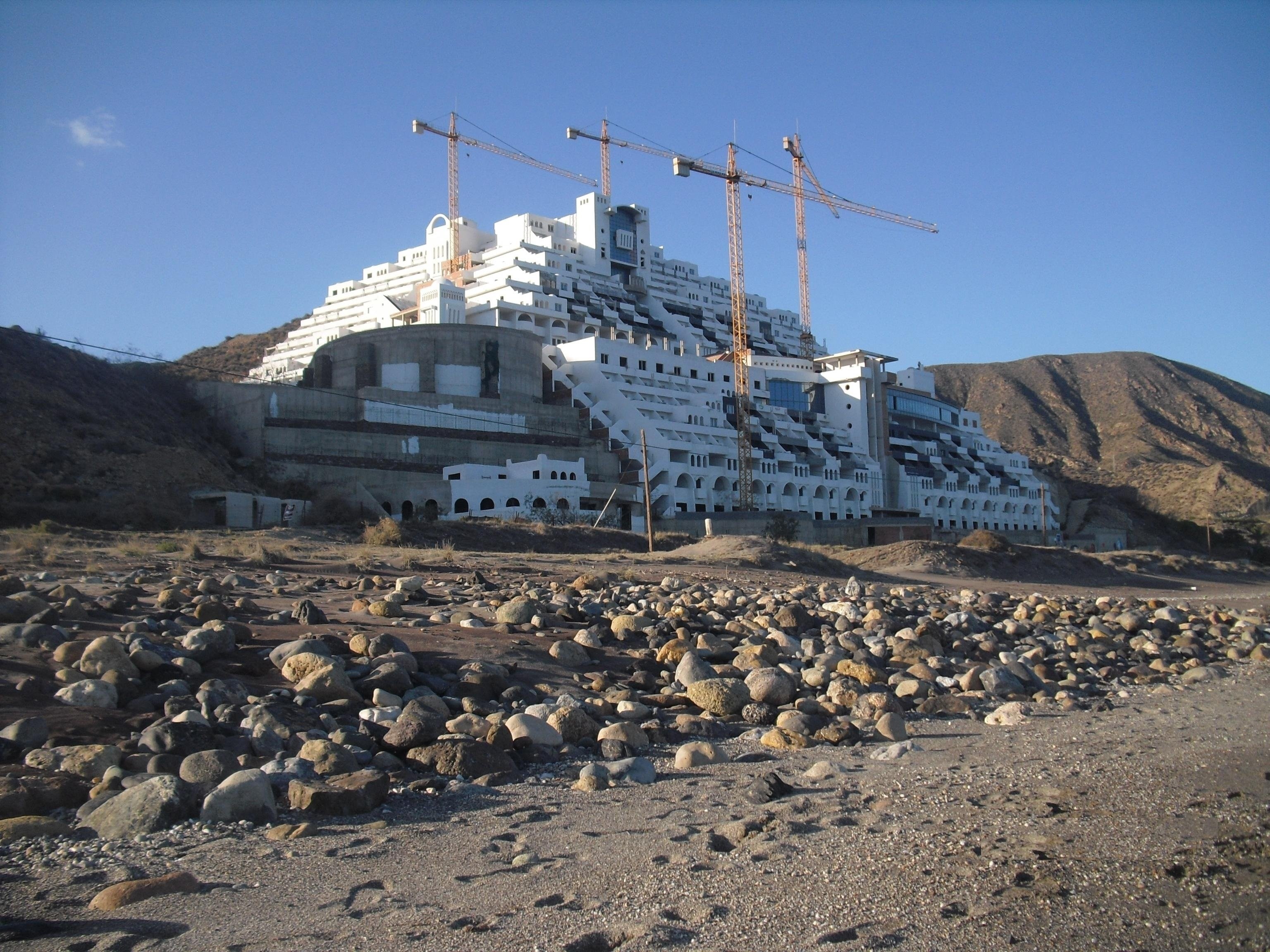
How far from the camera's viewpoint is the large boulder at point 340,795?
654 centimetres

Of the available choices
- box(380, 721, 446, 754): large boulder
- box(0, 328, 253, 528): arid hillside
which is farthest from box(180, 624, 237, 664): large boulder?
box(0, 328, 253, 528): arid hillside

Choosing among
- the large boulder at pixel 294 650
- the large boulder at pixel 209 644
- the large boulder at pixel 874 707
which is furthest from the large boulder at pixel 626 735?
the large boulder at pixel 209 644

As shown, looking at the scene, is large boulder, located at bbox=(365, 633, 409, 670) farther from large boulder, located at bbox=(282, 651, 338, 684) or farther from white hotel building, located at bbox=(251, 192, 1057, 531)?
white hotel building, located at bbox=(251, 192, 1057, 531)

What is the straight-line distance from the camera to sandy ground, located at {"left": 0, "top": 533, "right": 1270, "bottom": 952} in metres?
4.98

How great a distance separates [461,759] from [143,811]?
2337mm

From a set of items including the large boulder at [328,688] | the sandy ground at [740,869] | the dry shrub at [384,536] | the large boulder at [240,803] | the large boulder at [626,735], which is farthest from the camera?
the dry shrub at [384,536]

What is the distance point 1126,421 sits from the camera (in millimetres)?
155125

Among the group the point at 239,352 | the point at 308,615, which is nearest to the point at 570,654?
the point at 308,615

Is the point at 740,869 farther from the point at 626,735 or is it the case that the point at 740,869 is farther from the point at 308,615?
the point at 308,615

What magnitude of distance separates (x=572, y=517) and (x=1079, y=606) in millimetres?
32779

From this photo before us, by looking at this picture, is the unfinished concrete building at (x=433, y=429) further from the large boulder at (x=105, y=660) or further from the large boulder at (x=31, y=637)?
the large boulder at (x=105, y=660)

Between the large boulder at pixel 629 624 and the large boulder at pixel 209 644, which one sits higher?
the large boulder at pixel 209 644

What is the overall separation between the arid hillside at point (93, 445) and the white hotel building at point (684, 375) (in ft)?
52.0

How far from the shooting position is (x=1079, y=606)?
25.4m
